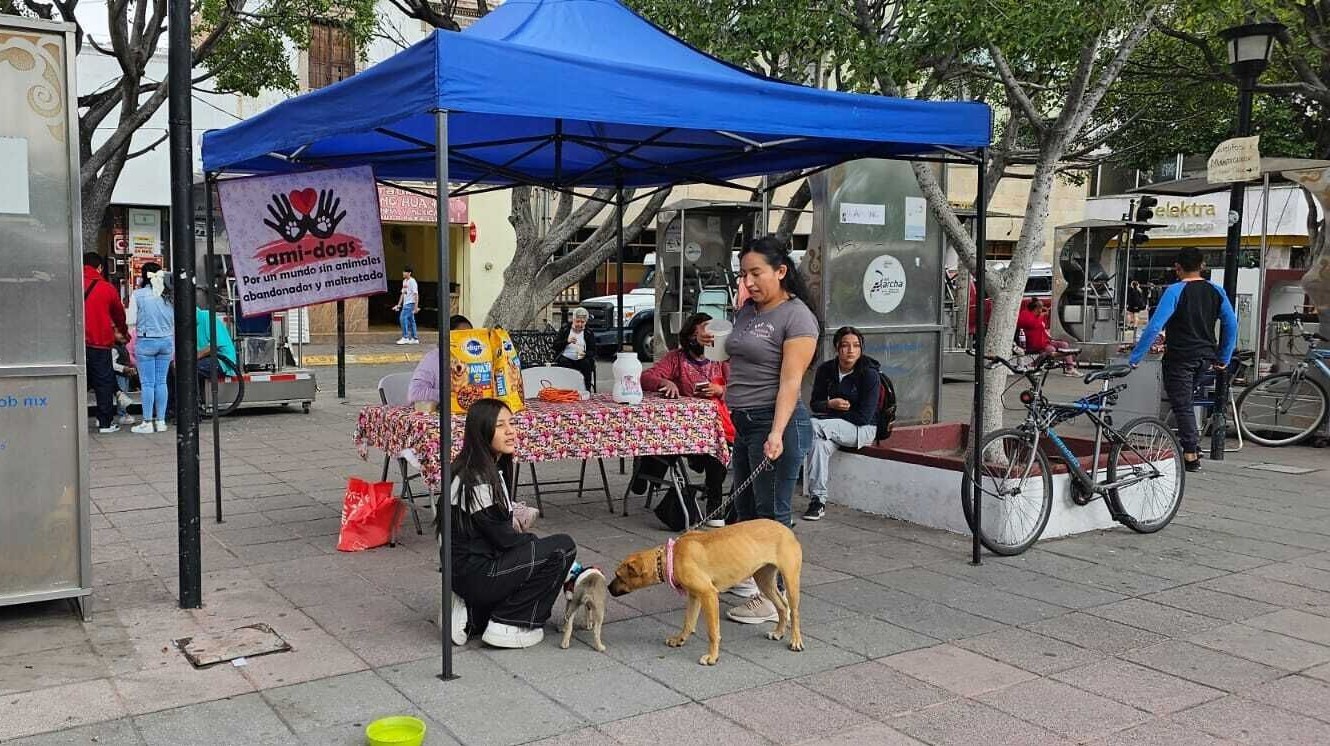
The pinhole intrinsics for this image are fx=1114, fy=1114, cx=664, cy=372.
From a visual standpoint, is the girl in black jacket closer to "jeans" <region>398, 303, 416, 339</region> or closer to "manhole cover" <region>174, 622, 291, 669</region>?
"manhole cover" <region>174, 622, 291, 669</region>

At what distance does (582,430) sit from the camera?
6.12m

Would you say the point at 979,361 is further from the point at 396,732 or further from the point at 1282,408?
the point at 1282,408

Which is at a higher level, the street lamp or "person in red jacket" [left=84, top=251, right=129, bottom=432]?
the street lamp

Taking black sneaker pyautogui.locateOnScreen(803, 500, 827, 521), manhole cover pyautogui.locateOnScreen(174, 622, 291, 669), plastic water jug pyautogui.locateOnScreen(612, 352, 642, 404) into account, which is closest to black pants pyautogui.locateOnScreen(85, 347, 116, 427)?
plastic water jug pyautogui.locateOnScreen(612, 352, 642, 404)

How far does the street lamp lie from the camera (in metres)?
9.45

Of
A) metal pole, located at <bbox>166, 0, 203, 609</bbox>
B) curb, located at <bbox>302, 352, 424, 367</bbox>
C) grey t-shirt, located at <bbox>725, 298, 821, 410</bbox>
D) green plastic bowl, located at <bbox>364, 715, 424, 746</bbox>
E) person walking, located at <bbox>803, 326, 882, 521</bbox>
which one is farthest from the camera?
curb, located at <bbox>302, 352, 424, 367</bbox>

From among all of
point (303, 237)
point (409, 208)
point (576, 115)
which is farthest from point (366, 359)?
point (576, 115)

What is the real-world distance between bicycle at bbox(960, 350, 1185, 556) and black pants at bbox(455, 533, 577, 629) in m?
2.56

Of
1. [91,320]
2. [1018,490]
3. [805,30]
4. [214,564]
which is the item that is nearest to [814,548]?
[1018,490]

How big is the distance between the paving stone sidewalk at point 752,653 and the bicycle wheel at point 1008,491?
0.45ft

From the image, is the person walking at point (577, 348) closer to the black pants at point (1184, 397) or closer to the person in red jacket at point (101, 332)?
the person in red jacket at point (101, 332)

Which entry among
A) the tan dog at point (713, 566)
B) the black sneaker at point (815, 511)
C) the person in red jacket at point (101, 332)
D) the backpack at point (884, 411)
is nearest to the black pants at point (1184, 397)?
the backpack at point (884, 411)

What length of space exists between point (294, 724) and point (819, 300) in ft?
20.8

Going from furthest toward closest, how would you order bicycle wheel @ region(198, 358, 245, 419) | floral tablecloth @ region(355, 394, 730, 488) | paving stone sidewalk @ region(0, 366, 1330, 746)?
bicycle wheel @ region(198, 358, 245, 419), floral tablecloth @ region(355, 394, 730, 488), paving stone sidewalk @ region(0, 366, 1330, 746)
